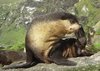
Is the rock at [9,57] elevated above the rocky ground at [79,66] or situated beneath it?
situated beneath

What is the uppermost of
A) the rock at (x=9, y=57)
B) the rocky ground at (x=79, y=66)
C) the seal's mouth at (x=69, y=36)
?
the seal's mouth at (x=69, y=36)

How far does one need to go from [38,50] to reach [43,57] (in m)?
0.31

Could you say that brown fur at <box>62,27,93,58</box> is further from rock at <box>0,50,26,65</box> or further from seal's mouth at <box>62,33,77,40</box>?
rock at <box>0,50,26,65</box>

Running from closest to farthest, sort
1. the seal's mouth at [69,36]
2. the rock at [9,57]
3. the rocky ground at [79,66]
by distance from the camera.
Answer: the rocky ground at [79,66] < the seal's mouth at [69,36] < the rock at [9,57]

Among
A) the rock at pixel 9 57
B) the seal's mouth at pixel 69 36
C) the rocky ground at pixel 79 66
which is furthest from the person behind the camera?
the rock at pixel 9 57

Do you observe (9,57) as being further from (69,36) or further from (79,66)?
(79,66)

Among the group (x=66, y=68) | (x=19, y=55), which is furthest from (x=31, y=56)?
(x=19, y=55)

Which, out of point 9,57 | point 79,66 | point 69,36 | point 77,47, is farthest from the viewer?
point 9,57

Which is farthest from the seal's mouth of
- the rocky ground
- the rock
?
the rock

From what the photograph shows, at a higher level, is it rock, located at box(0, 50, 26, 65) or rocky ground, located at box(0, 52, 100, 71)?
rocky ground, located at box(0, 52, 100, 71)

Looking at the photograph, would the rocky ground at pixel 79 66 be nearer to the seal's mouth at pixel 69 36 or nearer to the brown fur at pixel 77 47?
the brown fur at pixel 77 47

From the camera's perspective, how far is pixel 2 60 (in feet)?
62.3

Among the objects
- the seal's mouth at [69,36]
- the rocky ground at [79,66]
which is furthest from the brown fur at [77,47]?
the rocky ground at [79,66]

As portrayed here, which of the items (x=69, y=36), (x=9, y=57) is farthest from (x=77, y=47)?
(x=9, y=57)
